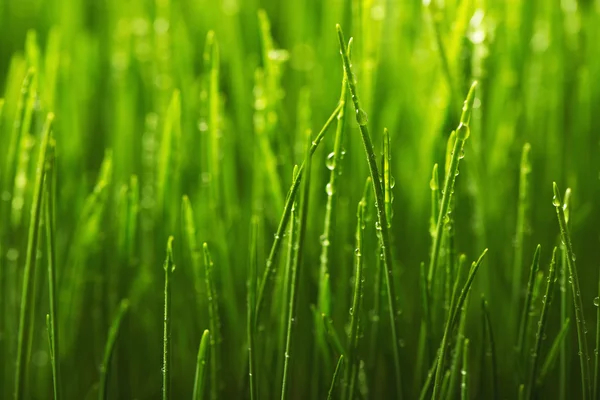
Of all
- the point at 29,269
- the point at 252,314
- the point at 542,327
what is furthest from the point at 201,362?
the point at 542,327

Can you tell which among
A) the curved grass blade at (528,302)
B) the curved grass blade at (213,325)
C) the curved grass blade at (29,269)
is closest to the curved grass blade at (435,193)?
the curved grass blade at (528,302)

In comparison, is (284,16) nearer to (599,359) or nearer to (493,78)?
(493,78)

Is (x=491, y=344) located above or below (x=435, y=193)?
below

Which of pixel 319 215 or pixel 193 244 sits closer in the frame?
pixel 193 244

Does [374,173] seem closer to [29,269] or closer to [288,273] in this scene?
[288,273]

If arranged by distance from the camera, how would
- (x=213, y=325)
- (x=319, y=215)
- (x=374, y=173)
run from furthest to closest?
(x=319, y=215), (x=213, y=325), (x=374, y=173)

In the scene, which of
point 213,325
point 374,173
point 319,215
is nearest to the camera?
point 374,173
